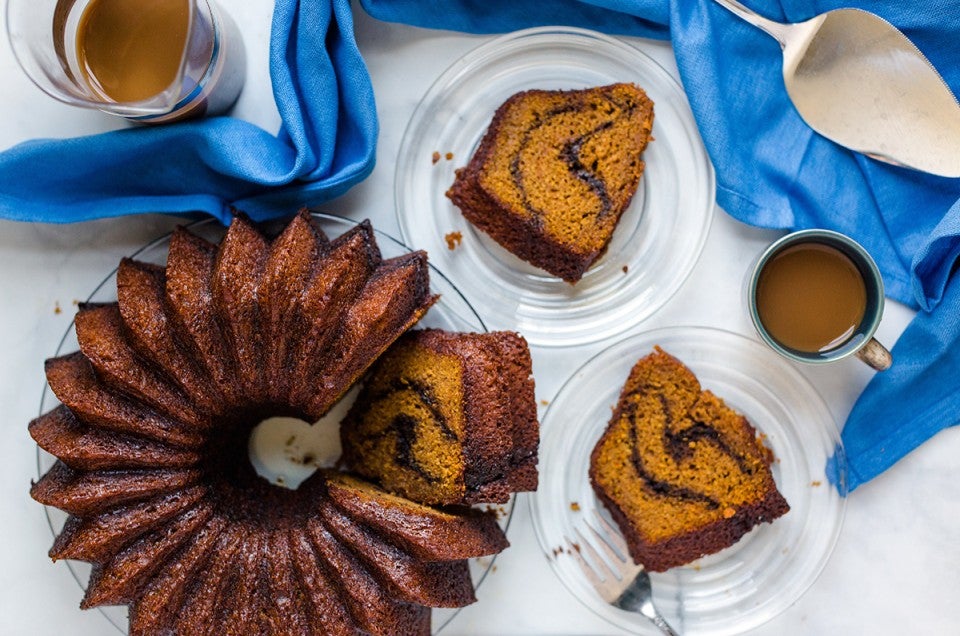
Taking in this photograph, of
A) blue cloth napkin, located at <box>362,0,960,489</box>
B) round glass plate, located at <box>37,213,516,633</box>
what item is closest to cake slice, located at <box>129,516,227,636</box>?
round glass plate, located at <box>37,213,516,633</box>

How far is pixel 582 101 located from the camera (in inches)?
86.3

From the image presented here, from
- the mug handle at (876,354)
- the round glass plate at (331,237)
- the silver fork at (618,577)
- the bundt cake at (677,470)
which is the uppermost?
the round glass plate at (331,237)

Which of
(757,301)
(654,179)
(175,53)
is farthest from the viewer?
(654,179)

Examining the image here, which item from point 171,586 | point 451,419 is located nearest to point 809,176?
point 451,419

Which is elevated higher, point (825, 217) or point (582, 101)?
point (582, 101)

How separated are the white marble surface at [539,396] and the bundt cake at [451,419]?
9.3 inches

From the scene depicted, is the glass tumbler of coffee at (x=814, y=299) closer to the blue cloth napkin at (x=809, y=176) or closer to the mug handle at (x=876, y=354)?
the mug handle at (x=876, y=354)

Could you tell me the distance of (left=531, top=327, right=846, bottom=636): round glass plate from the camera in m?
2.24

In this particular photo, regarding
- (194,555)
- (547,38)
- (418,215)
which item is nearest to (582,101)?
(547,38)

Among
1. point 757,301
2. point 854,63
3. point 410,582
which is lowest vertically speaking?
point 410,582

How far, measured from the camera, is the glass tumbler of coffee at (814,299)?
82.4 inches

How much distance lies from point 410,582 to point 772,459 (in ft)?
3.46

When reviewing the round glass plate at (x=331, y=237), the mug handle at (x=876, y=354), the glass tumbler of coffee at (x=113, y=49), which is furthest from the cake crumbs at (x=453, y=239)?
the mug handle at (x=876, y=354)

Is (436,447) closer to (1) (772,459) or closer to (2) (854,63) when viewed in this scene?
(1) (772,459)
